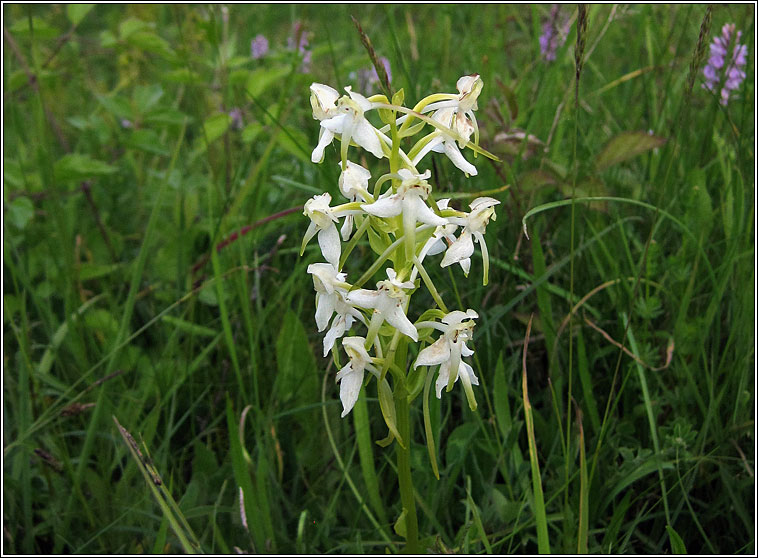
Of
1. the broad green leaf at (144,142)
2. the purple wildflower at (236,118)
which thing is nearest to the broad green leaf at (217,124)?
the broad green leaf at (144,142)

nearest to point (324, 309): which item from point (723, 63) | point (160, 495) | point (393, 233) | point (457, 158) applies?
point (393, 233)

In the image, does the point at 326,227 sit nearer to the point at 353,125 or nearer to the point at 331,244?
the point at 331,244

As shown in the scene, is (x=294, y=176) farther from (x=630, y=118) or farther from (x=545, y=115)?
(x=630, y=118)

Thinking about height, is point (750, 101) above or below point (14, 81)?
below

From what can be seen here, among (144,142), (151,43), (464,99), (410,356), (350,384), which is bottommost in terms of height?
(410,356)

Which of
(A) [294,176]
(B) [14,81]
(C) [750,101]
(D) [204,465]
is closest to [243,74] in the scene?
(A) [294,176]

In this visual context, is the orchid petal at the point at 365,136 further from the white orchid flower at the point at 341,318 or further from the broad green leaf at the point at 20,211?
the broad green leaf at the point at 20,211
